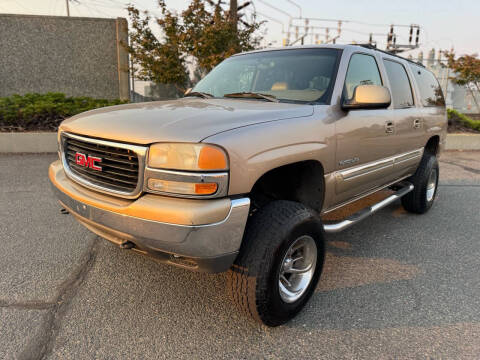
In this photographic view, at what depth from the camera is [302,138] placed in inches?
92.1

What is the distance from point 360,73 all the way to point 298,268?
6.03 ft

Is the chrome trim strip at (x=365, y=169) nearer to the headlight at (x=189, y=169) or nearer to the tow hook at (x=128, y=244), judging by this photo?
the headlight at (x=189, y=169)

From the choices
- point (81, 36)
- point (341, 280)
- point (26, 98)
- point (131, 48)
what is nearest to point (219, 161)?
point (341, 280)

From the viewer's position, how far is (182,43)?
9.60 meters

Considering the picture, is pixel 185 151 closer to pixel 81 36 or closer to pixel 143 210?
pixel 143 210

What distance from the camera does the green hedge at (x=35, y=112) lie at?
7680 mm

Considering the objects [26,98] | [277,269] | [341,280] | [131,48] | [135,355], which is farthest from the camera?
[131,48]

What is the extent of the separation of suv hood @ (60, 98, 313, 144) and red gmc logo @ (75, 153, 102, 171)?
0.15m

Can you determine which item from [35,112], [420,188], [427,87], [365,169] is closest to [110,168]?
[365,169]

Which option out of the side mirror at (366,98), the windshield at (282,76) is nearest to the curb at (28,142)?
the windshield at (282,76)

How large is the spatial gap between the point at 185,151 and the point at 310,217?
0.95 metres

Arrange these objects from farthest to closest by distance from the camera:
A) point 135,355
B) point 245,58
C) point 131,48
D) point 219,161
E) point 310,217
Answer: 1. point 131,48
2. point 245,58
3. point 310,217
4. point 135,355
5. point 219,161

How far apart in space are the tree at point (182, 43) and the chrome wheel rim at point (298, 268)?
7745 mm

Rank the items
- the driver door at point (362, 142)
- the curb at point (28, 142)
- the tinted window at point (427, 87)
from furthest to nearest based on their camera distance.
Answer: the curb at point (28, 142), the tinted window at point (427, 87), the driver door at point (362, 142)
